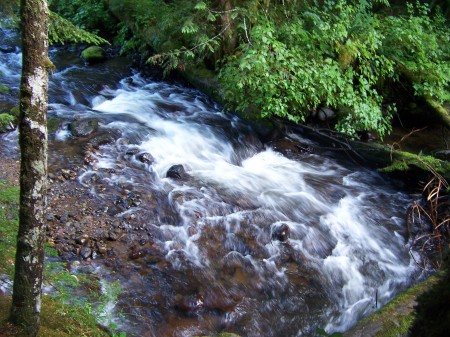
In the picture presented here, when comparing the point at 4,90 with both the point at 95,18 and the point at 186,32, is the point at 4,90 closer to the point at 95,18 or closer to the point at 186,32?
the point at 186,32

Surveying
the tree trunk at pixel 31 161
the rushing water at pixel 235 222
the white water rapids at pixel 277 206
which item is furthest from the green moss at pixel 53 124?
the tree trunk at pixel 31 161

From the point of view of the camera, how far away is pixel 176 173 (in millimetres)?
7301

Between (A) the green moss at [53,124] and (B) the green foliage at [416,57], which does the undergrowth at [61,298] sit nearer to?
(A) the green moss at [53,124]

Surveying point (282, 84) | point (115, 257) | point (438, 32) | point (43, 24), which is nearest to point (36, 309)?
point (43, 24)

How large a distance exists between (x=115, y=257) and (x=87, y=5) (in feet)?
42.6

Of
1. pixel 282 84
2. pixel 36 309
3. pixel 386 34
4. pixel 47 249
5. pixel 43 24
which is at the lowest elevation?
pixel 47 249

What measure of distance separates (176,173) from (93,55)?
22.6 feet

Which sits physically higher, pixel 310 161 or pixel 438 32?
pixel 438 32

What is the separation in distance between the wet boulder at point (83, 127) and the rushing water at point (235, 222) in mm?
193

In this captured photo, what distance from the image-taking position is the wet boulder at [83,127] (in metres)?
7.86

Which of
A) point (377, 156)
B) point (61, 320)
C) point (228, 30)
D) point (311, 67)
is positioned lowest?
point (61, 320)

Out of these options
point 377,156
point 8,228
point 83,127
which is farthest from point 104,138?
point 377,156

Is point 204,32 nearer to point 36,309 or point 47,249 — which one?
point 47,249

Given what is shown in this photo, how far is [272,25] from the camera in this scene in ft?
28.5
